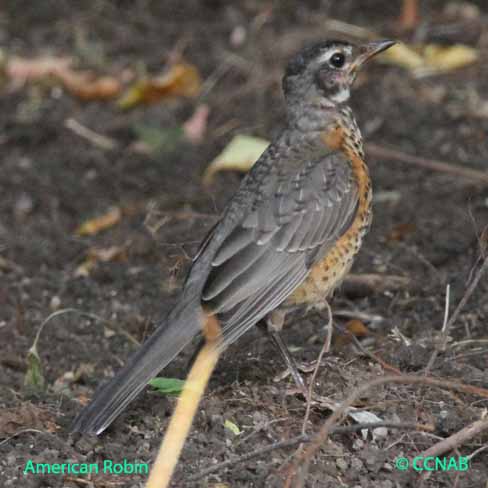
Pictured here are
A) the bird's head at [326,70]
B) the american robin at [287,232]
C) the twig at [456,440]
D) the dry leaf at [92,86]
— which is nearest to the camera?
the twig at [456,440]

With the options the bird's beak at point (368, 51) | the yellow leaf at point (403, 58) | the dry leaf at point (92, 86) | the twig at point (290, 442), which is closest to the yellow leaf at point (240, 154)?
the yellow leaf at point (403, 58)

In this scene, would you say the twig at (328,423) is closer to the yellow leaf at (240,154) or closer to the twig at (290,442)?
the twig at (290,442)

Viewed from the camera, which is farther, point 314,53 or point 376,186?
point 376,186

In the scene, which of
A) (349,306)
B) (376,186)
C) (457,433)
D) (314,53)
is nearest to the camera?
(457,433)

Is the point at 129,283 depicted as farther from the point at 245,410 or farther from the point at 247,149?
the point at 245,410

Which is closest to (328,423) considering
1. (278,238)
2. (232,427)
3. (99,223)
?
(232,427)

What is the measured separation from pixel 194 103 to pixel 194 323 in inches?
167

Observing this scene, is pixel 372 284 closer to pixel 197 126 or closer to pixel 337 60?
pixel 337 60

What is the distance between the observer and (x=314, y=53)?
531cm

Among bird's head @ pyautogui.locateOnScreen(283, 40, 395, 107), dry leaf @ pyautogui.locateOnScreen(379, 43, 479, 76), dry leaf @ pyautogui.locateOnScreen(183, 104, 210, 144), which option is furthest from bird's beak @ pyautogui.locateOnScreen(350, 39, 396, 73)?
dry leaf @ pyautogui.locateOnScreen(379, 43, 479, 76)

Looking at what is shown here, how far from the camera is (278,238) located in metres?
4.91

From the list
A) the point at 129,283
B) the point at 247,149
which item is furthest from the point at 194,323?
the point at 247,149

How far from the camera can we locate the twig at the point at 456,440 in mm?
4125

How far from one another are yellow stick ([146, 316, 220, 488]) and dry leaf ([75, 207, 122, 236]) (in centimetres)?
264
